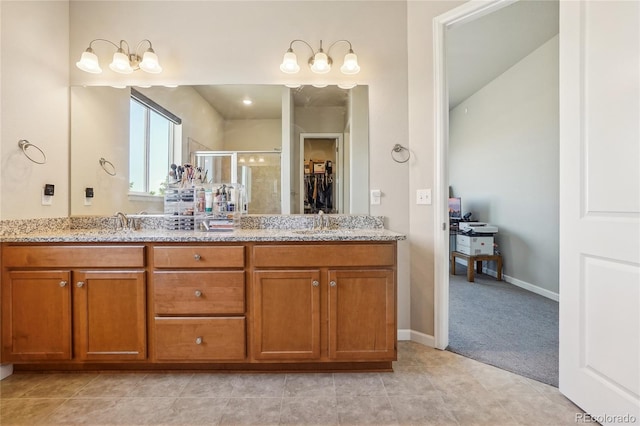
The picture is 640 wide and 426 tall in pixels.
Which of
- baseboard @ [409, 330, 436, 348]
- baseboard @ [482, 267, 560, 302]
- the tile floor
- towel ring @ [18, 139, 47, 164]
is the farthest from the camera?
baseboard @ [482, 267, 560, 302]

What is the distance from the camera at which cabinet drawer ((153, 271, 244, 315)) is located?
67.5 inches

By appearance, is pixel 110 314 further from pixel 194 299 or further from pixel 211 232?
pixel 211 232

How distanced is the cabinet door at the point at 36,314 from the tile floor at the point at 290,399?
199 mm

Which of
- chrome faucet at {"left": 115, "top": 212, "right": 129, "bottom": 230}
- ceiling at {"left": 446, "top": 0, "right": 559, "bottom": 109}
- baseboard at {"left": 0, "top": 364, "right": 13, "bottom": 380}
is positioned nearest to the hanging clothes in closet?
chrome faucet at {"left": 115, "top": 212, "right": 129, "bottom": 230}

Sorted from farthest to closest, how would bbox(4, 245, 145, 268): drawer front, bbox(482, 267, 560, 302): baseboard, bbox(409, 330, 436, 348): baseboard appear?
bbox(482, 267, 560, 302): baseboard, bbox(409, 330, 436, 348): baseboard, bbox(4, 245, 145, 268): drawer front

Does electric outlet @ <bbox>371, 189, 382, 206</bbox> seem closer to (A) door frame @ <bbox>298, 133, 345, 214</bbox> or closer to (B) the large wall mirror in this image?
(B) the large wall mirror

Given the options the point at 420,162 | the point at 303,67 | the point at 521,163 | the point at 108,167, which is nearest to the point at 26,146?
the point at 108,167

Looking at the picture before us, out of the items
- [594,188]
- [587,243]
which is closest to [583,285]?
[587,243]

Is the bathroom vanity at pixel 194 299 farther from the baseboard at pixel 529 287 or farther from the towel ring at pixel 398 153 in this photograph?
the baseboard at pixel 529 287

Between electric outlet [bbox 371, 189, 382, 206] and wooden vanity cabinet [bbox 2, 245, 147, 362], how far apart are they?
160 cm

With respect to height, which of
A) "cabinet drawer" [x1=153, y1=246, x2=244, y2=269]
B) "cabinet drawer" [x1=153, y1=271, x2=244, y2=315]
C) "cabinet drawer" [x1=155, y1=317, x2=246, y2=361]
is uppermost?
"cabinet drawer" [x1=153, y1=246, x2=244, y2=269]

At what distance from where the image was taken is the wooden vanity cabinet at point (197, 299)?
1713 millimetres

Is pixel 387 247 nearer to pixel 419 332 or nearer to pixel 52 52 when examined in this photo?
pixel 419 332

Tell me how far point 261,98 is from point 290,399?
6.78 feet
